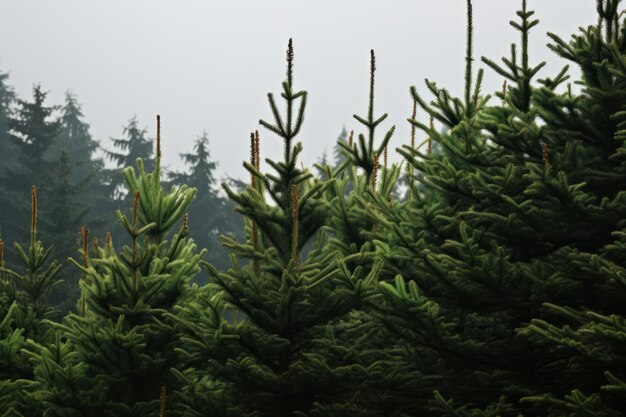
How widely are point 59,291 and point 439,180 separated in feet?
103

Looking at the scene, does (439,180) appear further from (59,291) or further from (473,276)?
(59,291)

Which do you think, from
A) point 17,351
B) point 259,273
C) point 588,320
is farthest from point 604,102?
point 17,351

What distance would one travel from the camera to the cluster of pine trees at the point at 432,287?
5.81 m

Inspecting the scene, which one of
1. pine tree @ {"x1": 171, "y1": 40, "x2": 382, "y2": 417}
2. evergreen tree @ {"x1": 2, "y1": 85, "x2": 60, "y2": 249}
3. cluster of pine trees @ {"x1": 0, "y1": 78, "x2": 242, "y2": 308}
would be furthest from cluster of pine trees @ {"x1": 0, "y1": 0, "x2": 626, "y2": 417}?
evergreen tree @ {"x1": 2, "y1": 85, "x2": 60, "y2": 249}

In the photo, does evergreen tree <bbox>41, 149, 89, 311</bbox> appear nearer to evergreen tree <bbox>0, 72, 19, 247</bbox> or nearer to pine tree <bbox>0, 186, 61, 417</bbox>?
evergreen tree <bbox>0, 72, 19, 247</bbox>

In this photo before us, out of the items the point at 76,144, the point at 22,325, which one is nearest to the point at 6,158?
the point at 76,144

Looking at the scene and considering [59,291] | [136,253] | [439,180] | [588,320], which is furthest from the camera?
[59,291]

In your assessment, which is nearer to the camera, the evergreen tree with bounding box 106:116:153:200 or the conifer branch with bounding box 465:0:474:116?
the conifer branch with bounding box 465:0:474:116

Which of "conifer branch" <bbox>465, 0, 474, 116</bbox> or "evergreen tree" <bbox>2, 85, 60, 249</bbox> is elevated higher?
"evergreen tree" <bbox>2, 85, 60, 249</bbox>

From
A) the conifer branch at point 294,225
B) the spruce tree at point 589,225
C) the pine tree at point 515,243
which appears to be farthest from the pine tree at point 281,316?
the spruce tree at point 589,225

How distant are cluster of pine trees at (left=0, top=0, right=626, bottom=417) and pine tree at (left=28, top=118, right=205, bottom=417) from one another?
0.02 metres

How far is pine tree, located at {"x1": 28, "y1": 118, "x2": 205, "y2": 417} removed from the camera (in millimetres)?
6898

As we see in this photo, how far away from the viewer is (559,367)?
587cm

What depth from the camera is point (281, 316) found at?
625 cm
